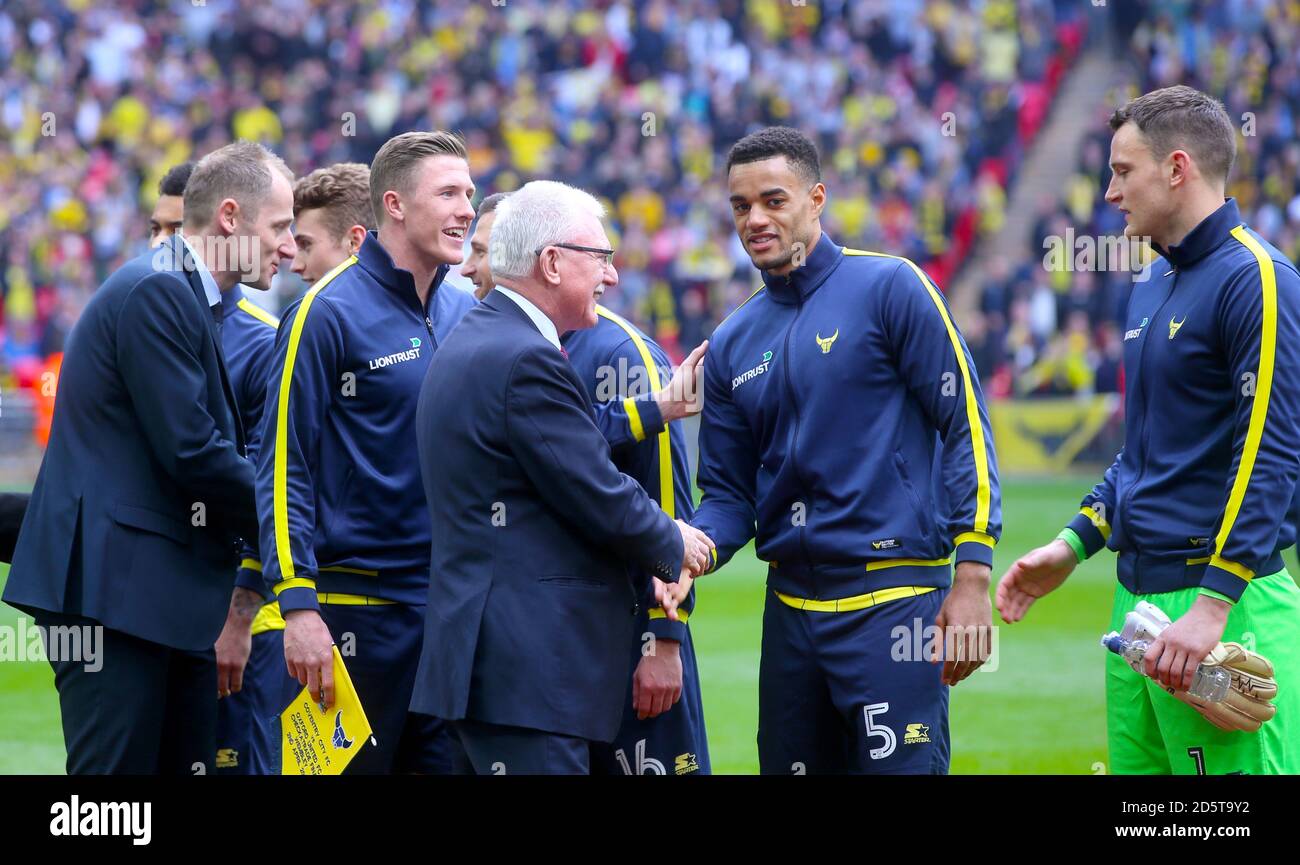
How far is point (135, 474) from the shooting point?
4.96 metres

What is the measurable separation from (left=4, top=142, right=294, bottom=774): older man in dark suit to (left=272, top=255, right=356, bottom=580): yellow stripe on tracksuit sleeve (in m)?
0.19

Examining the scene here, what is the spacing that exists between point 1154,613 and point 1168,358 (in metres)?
0.76

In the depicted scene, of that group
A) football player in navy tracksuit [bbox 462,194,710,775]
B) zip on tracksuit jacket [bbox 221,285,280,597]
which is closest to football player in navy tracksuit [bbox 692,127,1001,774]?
football player in navy tracksuit [bbox 462,194,710,775]

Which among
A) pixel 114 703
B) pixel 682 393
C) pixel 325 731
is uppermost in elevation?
pixel 682 393

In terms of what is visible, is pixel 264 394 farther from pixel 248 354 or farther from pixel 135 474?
pixel 135 474

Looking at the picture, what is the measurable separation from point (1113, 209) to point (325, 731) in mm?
20763

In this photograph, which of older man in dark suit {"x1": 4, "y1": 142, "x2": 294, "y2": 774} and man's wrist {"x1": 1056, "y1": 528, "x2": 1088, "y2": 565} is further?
man's wrist {"x1": 1056, "y1": 528, "x2": 1088, "y2": 565}

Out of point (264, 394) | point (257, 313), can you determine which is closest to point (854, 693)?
point (264, 394)

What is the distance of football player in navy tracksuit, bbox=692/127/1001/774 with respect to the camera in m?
4.76

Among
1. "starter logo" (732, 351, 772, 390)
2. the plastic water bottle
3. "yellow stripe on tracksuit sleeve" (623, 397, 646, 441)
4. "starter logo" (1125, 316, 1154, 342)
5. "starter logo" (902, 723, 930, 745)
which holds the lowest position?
"starter logo" (902, 723, 930, 745)

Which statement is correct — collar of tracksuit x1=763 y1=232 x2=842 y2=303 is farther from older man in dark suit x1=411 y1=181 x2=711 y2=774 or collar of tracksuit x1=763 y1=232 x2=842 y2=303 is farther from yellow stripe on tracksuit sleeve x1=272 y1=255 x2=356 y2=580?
yellow stripe on tracksuit sleeve x1=272 y1=255 x2=356 y2=580

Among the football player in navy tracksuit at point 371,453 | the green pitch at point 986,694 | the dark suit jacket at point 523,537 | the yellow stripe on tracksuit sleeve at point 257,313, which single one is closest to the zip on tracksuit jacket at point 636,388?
the football player in navy tracksuit at point 371,453

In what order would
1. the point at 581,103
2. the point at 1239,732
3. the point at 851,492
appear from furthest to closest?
the point at 581,103 → the point at 851,492 → the point at 1239,732
